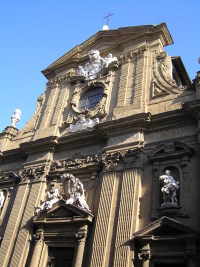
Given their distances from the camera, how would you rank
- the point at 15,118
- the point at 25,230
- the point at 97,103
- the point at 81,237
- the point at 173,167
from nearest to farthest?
1. the point at 173,167
2. the point at 81,237
3. the point at 25,230
4. the point at 97,103
5. the point at 15,118

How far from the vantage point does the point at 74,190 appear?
40.4ft

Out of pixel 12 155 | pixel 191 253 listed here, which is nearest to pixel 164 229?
pixel 191 253

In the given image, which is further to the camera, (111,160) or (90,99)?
(90,99)

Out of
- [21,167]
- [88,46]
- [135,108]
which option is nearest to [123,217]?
[135,108]

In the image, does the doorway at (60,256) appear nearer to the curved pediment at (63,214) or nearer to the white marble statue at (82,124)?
the curved pediment at (63,214)

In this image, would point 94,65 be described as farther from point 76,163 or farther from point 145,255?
point 145,255

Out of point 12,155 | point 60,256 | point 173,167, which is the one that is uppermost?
point 12,155

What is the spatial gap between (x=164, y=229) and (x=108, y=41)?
10.7 meters

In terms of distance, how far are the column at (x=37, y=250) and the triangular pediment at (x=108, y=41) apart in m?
9.52

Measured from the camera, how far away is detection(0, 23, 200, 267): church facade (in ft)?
32.2

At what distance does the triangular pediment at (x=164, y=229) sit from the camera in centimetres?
908

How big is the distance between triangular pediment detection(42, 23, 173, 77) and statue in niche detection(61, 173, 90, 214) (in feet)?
23.6

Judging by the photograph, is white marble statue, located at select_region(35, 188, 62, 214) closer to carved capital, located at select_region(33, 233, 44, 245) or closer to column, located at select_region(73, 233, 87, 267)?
carved capital, located at select_region(33, 233, 44, 245)

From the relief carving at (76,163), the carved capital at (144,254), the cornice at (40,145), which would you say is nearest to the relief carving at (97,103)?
the cornice at (40,145)
